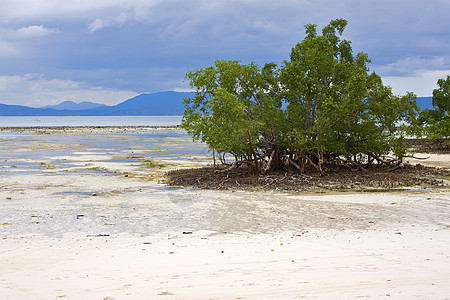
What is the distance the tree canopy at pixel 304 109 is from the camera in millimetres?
19734

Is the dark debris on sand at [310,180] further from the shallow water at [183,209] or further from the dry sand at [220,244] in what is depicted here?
the dry sand at [220,244]

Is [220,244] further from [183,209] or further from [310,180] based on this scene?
[310,180]

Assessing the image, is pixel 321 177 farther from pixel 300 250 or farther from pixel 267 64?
pixel 300 250

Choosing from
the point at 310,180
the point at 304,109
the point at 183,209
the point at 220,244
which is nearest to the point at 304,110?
the point at 304,109

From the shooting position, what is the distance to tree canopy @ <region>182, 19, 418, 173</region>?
1973 centimetres

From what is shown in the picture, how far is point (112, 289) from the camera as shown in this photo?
6121 millimetres

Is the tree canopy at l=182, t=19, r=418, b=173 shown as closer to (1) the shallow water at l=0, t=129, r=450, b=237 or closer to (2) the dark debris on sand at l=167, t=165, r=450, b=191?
(2) the dark debris on sand at l=167, t=165, r=450, b=191

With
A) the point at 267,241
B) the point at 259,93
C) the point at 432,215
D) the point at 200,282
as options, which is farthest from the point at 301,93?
the point at 200,282

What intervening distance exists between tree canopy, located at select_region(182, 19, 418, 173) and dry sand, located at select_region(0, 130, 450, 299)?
12.8 ft

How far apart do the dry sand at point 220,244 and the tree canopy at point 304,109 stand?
3.91 m

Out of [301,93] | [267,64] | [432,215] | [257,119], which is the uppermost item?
[267,64]

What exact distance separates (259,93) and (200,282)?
16.7 metres

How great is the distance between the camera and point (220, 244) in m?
9.20

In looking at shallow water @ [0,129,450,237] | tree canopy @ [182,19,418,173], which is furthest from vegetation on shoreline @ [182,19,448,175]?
shallow water @ [0,129,450,237]
